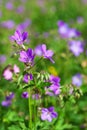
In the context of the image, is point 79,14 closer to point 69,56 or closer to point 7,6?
point 7,6

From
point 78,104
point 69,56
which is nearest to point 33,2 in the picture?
point 69,56

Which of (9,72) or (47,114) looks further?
(9,72)

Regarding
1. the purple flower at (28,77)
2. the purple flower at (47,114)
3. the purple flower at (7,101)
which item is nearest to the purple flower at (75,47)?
the purple flower at (7,101)

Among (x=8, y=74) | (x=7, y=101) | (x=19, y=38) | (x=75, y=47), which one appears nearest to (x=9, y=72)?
(x=8, y=74)

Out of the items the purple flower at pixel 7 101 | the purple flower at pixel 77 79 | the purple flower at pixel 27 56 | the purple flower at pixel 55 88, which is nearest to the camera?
the purple flower at pixel 27 56

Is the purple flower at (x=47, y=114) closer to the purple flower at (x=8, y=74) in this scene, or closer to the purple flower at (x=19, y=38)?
the purple flower at (x=8, y=74)

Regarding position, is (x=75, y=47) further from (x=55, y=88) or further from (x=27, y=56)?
(x=27, y=56)

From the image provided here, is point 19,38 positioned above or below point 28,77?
above

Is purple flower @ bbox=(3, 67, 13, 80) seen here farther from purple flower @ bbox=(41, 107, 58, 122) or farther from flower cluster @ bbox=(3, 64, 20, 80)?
purple flower @ bbox=(41, 107, 58, 122)

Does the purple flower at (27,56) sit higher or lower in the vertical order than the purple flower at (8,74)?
lower

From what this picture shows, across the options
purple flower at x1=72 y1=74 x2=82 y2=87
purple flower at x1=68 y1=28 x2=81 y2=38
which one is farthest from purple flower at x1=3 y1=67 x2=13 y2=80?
purple flower at x1=68 y1=28 x2=81 y2=38

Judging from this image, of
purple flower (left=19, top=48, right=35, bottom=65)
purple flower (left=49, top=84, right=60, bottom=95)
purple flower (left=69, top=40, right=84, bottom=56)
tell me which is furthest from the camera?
purple flower (left=69, top=40, right=84, bottom=56)
